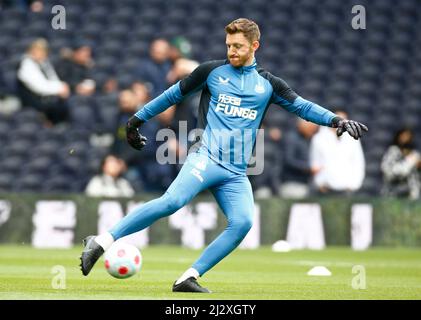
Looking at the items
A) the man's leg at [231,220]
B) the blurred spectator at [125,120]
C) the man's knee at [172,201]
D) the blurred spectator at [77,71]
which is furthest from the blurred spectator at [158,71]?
the man's knee at [172,201]

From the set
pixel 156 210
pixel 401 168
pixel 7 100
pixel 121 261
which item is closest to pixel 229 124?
pixel 156 210

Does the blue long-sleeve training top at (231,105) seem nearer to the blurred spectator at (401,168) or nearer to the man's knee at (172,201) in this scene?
the man's knee at (172,201)

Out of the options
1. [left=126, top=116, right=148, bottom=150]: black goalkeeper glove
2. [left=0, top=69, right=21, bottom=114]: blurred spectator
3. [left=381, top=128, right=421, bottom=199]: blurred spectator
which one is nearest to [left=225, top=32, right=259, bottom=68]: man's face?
[left=126, top=116, right=148, bottom=150]: black goalkeeper glove

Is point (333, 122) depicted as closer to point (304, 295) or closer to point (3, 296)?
point (304, 295)

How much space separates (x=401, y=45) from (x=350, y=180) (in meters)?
6.19

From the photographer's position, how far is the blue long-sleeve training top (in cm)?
896

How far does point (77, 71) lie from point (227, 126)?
33.0 ft

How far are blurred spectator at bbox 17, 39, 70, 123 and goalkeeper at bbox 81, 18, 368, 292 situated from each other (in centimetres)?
893

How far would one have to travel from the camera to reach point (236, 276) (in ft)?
37.2

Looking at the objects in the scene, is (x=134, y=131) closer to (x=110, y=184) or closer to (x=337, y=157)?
(x=110, y=184)

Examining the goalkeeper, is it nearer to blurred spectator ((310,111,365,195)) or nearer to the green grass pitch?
the green grass pitch

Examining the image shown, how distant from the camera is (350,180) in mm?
17844

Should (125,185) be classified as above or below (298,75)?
below
